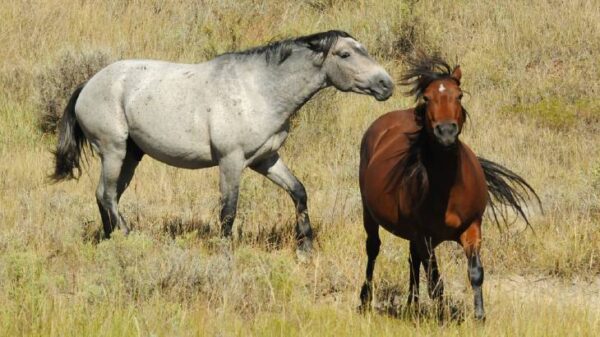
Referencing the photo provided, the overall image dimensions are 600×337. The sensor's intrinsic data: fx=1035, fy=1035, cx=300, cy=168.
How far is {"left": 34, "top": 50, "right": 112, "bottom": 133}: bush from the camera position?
13.2 m

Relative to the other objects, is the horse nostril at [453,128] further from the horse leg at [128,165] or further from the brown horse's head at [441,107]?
the horse leg at [128,165]

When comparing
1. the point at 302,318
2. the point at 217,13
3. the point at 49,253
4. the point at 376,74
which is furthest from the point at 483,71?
the point at 302,318

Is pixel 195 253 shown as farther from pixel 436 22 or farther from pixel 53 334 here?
pixel 436 22

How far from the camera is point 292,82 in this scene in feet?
28.1

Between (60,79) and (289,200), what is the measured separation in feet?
16.7

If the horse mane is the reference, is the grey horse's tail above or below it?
below

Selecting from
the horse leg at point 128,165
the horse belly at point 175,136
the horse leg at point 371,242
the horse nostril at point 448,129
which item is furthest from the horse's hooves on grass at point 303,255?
the horse nostril at point 448,129

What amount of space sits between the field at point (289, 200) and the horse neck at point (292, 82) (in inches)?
44.8

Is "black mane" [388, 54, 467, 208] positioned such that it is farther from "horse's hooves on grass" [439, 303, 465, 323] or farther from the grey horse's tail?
the grey horse's tail

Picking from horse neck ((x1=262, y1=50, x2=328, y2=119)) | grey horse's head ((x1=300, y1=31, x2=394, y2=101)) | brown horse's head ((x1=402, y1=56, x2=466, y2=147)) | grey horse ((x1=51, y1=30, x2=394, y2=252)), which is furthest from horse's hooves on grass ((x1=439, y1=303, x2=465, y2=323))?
horse neck ((x1=262, y1=50, x2=328, y2=119))

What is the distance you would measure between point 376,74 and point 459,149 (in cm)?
237

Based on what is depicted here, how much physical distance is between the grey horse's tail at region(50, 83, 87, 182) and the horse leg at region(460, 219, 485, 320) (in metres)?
4.46

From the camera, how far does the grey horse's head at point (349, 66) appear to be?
830cm

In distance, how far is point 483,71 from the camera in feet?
45.6
